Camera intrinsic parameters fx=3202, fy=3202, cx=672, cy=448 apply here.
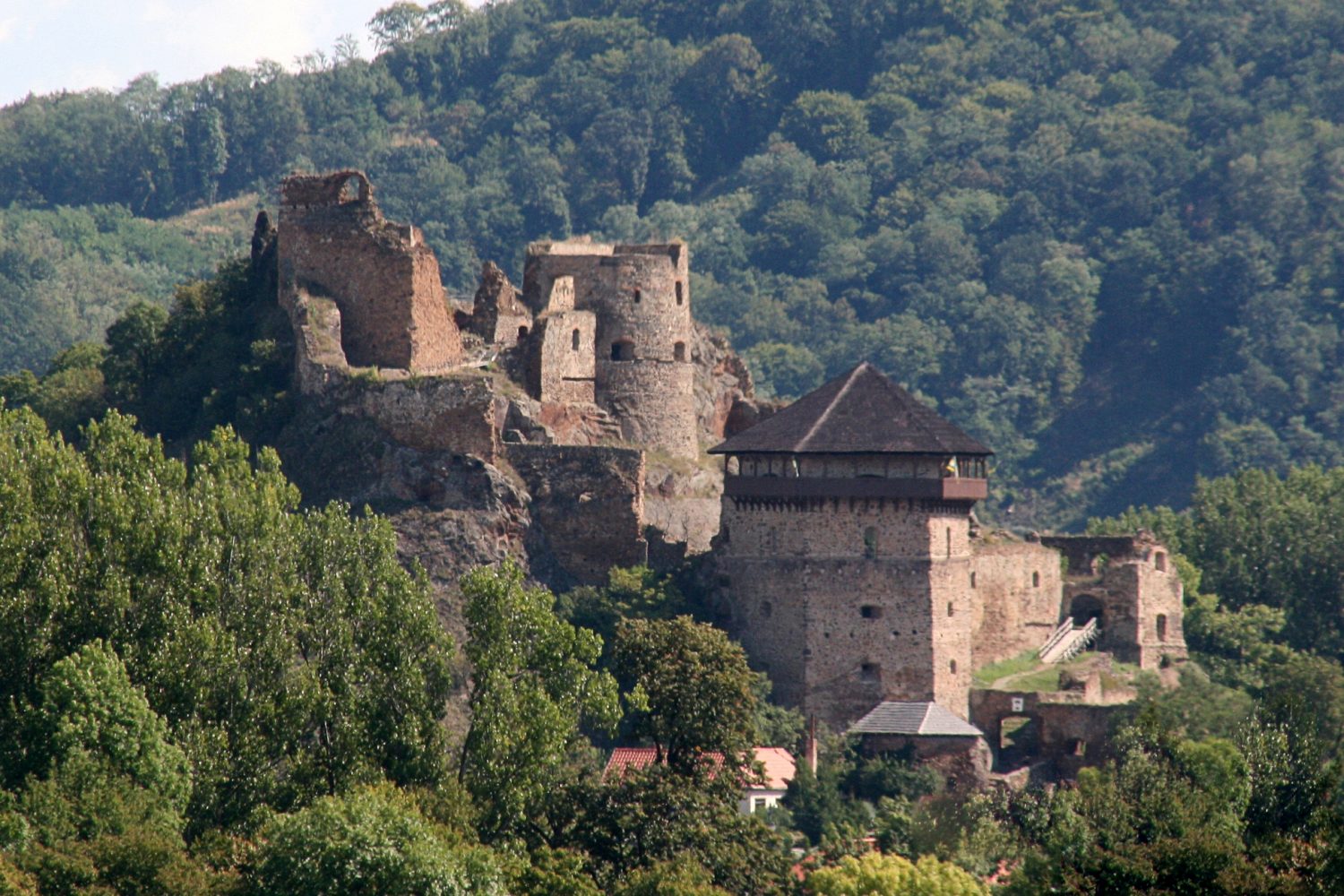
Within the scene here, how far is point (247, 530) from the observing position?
Answer: 7050 cm

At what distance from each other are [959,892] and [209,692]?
16.2 m

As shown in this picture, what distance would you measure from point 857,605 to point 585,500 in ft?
26.3

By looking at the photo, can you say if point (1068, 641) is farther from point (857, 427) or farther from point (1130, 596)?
point (857, 427)

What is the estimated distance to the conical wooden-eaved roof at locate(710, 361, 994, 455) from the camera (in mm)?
81062

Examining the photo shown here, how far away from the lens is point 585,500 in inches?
3287

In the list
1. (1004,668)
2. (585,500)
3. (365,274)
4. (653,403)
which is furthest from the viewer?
(653,403)

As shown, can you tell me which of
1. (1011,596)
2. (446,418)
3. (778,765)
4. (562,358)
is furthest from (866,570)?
(562,358)

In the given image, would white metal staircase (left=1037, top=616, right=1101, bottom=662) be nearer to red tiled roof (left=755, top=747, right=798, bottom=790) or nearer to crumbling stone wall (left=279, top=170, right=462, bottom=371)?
red tiled roof (left=755, top=747, right=798, bottom=790)

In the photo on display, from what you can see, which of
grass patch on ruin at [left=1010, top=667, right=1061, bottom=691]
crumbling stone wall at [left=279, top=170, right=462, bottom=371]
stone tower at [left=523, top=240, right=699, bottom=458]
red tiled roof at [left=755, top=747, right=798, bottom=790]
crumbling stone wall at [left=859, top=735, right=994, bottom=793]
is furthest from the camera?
stone tower at [left=523, top=240, right=699, bottom=458]

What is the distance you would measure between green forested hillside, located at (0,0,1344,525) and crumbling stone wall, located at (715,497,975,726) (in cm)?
7518

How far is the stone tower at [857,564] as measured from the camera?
263ft

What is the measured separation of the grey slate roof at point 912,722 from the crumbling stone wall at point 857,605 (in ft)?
1.35

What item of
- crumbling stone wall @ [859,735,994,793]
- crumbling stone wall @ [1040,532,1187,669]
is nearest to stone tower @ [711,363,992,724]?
crumbling stone wall @ [859,735,994,793]

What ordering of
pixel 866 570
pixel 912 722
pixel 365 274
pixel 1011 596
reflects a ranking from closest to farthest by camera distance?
pixel 912 722, pixel 866 570, pixel 1011 596, pixel 365 274
